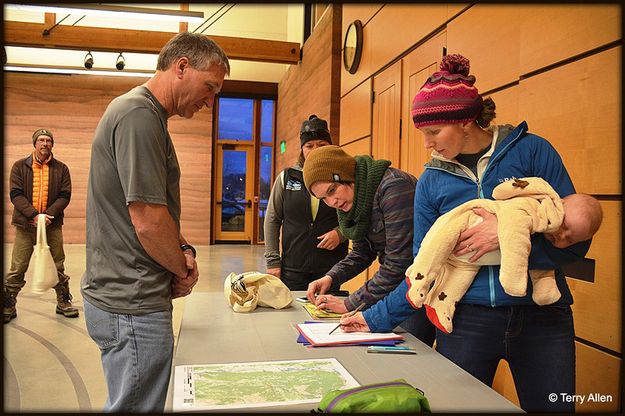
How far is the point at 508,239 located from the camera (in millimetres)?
1224

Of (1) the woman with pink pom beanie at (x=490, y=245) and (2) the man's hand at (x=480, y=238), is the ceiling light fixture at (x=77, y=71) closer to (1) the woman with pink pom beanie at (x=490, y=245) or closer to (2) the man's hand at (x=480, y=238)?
(1) the woman with pink pom beanie at (x=490, y=245)

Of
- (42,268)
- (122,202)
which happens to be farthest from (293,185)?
(42,268)

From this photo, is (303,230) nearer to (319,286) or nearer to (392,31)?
(319,286)

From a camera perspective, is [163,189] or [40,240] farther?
[40,240]

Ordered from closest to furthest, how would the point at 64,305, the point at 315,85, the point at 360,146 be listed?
the point at 64,305 → the point at 360,146 → the point at 315,85

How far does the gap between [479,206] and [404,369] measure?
47 cm

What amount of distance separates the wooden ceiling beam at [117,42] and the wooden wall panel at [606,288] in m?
6.99

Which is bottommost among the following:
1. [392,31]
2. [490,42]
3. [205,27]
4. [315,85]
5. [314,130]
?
[314,130]

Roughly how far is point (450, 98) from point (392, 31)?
2.92m

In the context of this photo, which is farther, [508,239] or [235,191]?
[235,191]

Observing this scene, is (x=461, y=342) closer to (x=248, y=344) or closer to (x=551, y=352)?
(x=551, y=352)

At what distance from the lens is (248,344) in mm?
1539

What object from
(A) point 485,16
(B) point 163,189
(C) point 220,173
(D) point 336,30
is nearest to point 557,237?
(B) point 163,189

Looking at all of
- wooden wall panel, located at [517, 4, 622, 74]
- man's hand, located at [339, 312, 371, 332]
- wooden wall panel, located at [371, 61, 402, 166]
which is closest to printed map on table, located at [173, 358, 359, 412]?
man's hand, located at [339, 312, 371, 332]
